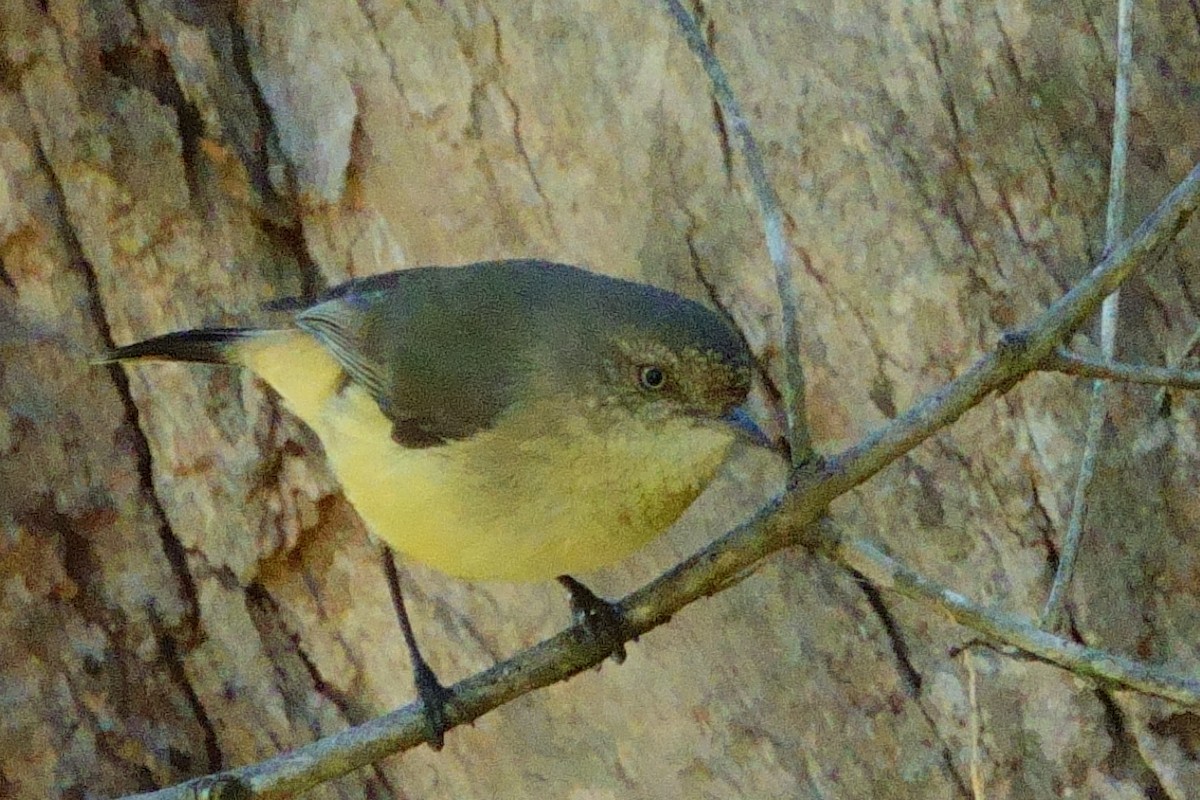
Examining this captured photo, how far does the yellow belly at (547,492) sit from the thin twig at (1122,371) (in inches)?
32.8

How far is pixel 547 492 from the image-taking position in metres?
2.83

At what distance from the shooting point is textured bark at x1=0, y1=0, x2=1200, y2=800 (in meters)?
3.37

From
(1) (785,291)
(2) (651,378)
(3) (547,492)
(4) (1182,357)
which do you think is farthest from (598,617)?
(4) (1182,357)

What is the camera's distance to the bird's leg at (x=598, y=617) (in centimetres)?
322

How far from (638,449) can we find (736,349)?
0.31m

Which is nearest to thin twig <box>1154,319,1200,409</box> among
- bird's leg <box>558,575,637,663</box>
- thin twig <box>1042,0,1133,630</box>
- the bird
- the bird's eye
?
thin twig <box>1042,0,1133,630</box>

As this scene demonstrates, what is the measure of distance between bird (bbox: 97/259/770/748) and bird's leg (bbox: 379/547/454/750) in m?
0.01

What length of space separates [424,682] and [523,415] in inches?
33.6

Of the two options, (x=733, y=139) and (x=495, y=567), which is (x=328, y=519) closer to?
(x=495, y=567)

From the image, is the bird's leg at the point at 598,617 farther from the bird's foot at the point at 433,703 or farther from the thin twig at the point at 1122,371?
the thin twig at the point at 1122,371

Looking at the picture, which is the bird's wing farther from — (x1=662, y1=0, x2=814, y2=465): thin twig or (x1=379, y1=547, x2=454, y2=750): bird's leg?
(x1=662, y1=0, x2=814, y2=465): thin twig

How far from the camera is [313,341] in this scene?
3627 mm

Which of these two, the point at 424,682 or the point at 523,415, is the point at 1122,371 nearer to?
the point at 523,415

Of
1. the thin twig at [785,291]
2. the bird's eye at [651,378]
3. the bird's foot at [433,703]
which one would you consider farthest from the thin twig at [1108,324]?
the bird's foot at [433,703]
